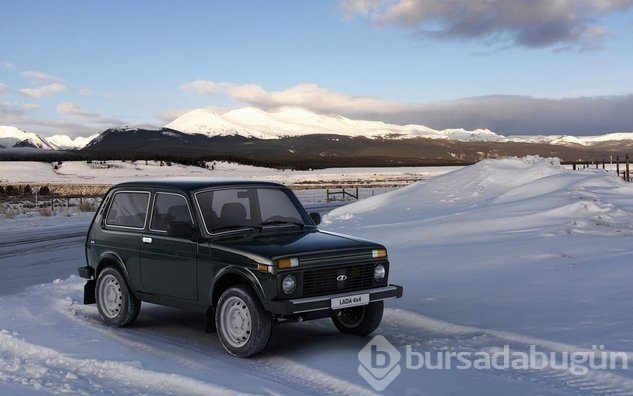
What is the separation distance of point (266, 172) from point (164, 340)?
322ft

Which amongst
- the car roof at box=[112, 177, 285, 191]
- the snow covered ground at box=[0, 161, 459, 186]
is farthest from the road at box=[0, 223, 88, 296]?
the snow covered ground at box=[0, 161, 459, 186]

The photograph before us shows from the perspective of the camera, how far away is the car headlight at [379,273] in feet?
25.7

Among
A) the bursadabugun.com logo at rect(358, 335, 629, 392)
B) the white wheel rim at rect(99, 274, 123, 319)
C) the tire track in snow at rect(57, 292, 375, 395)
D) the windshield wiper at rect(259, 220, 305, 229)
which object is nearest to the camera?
the tire track in snow at rect(57, 292, 375, 395)

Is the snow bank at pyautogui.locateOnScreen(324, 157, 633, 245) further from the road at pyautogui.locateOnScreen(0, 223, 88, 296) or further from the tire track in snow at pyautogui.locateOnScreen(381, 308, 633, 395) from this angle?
the road at pyautogui.locateOnScreen(0, 223, 88, 296)

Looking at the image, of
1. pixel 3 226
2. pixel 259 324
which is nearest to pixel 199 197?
pixel 259 324

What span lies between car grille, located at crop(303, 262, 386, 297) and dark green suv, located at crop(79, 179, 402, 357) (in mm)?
11

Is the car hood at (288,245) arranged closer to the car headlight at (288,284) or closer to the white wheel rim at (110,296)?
the car headlight at (288,284)

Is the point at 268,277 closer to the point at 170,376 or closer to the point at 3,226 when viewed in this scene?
the point at 170,376

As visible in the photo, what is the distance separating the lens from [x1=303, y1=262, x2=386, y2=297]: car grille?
23.9ft

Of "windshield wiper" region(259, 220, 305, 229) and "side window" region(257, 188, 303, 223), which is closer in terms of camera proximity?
"windshield wiper" region(259, 220, 305, 229)

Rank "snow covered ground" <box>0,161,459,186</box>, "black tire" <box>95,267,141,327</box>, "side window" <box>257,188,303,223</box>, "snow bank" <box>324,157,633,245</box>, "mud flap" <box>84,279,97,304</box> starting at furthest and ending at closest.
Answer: "snow covered ground" <box>0,161,459,186</box>
"snow bank" <box>324,157,633,245</box>
"mud flap" <box>84,279,97,304</box>
"black tire" <box>95,267,141,327</box>
"side window" <box>257,188,303,223</box>

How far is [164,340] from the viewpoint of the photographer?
8.27m

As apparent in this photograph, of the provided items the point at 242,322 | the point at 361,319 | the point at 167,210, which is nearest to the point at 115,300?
the point at 167,210

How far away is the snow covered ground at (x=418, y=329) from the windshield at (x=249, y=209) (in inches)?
51.8
